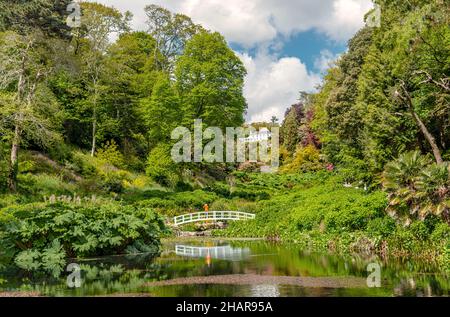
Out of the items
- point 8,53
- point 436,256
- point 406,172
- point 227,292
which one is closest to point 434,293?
point 227,292

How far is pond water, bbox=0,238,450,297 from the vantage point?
10508 millimetres

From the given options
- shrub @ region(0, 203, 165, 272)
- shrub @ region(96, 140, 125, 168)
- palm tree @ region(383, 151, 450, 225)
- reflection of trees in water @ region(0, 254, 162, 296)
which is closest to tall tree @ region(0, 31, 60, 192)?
shrub @ region(96, 140, 125, 168)

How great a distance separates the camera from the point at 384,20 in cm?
2789

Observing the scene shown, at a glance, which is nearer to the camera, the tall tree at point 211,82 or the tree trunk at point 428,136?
the tree trunk at point 428,136

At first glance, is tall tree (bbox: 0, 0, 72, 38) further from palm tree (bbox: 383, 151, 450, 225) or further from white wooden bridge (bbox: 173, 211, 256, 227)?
palm tree (bbox: 383, 151, 450, 225)

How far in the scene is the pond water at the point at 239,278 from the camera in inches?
414

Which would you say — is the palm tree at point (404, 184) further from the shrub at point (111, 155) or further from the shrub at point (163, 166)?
the shrub at point (111, 155)

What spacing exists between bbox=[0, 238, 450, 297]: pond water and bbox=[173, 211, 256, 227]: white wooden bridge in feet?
48.6

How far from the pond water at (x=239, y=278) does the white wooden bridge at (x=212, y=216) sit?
14817 mm

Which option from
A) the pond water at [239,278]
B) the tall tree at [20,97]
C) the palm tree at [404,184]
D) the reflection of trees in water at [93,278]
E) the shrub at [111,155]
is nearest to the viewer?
the pond water at [239,278]

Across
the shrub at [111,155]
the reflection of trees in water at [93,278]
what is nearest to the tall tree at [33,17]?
the shrub at [111,155]

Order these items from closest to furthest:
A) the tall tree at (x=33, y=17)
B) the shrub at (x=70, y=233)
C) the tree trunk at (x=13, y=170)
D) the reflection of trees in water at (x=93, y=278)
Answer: the reflection of trees in water at (x=93, y=278) → the shrub at (x=70, y=233) → the tree trunk at (x=13, y=170) → the tall tree at (x=33, y=17)

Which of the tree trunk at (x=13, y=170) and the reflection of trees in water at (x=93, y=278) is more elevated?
the tree trunk at (x=13, y=170)

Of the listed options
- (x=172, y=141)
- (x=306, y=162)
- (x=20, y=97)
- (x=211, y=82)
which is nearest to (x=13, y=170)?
(x=20, y=97)
